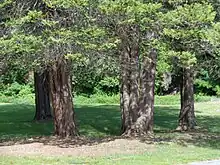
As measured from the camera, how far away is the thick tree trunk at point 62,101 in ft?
51.7

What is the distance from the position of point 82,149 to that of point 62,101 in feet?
7.21

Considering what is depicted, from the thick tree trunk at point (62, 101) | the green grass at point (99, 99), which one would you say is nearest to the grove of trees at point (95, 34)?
the thick tree trunk at point (62, 101)

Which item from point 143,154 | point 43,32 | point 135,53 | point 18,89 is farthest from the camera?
point 18,89

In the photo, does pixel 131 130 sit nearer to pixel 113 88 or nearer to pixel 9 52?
pixel 9 52

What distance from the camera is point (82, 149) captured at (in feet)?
47.3

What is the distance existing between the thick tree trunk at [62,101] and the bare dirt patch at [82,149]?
1.18m

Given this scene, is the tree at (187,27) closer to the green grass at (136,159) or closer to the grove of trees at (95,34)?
the grove of trees at (95,34)

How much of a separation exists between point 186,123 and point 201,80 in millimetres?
26269

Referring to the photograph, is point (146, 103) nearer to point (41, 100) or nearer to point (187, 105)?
point (187, 105)

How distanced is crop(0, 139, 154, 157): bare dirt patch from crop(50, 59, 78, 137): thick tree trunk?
118 cm

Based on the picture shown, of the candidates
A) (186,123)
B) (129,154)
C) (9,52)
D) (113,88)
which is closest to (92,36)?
(9,52)

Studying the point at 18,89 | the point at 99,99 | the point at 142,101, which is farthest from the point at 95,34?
the point at 18,89

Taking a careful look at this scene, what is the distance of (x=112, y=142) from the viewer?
50.8ft

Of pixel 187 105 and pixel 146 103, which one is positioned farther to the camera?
pixel 187 105
